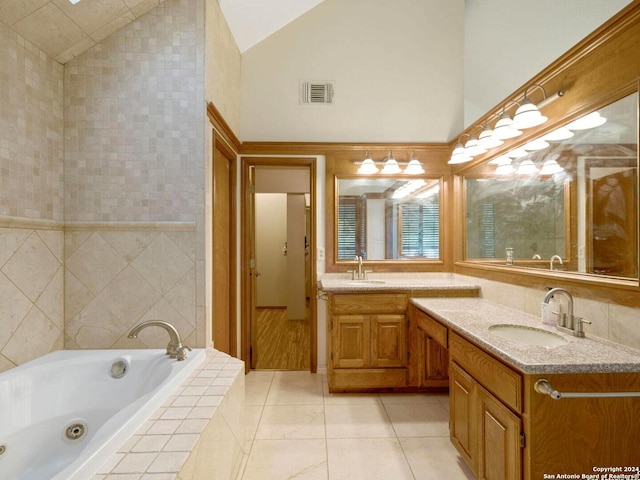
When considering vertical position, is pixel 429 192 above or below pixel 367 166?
below

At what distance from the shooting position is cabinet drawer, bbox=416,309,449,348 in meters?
1.88

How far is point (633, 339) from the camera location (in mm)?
1285

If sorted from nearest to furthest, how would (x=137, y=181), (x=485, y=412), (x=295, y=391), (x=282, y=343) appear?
(x=485, y=412)
(x=137, y=181)
(x=295, y=391)
(x=282, y=343)

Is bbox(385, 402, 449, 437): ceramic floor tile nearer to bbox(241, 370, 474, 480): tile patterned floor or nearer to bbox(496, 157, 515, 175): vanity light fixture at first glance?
bbox(241, 370, 474, 480): tile patterned floor

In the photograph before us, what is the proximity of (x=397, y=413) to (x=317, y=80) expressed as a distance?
2.88 meters

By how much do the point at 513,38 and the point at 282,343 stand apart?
3.73 m

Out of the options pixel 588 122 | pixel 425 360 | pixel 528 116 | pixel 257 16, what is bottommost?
pixel 425 360

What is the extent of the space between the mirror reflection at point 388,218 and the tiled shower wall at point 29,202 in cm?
209

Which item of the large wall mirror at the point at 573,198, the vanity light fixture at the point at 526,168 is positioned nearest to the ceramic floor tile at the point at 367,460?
the large wall mirror at the point at 573,198

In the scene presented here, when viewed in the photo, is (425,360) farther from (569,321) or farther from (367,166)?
(367,166)

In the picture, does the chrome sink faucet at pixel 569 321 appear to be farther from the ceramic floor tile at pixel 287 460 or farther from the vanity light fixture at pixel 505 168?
the ceramic floor tile at pixel 287 460

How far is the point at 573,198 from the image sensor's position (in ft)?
5.28

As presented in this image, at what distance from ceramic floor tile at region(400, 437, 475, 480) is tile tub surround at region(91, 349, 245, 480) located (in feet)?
3.25

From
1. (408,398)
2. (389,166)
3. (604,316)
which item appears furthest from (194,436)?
(389,166)
